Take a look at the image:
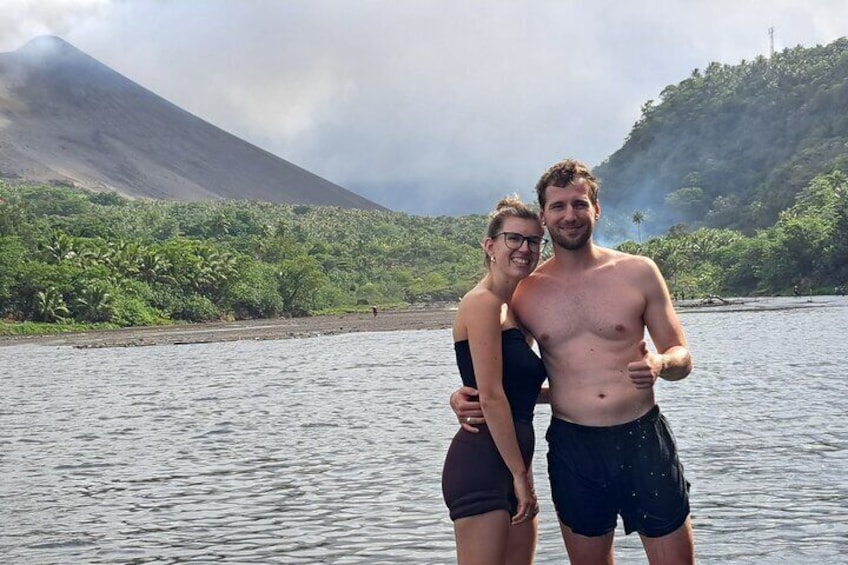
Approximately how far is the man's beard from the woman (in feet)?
0.34

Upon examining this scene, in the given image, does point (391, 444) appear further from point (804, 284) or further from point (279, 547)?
point (804, 284)

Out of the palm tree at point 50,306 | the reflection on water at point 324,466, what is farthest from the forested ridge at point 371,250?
the reflection on water at point 324,466

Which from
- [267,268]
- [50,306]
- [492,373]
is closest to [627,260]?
[492,373]

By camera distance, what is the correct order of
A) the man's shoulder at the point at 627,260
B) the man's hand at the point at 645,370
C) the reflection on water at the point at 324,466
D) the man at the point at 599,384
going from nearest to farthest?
the man's hand at the point at 645,370
the man at the point at 599,384
the man's shoulder at the point at 627,260
the reflection on water at the point at 324,466

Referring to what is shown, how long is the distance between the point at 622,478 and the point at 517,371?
73 centimetres

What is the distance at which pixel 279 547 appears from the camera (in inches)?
383

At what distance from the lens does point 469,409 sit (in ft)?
17.0

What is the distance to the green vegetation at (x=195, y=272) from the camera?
80.9m

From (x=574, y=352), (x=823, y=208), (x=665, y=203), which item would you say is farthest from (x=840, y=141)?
(x=574, y=352)

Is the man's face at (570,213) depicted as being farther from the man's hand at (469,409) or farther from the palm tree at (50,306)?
the palm tree at (50,306)

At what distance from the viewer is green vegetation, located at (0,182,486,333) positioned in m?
80.9

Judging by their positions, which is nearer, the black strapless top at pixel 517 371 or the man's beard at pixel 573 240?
the black strapless top at pixel 517 371

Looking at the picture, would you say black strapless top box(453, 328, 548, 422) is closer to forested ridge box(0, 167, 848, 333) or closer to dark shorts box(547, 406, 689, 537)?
dark shorts box(547, 406, 689, 537)

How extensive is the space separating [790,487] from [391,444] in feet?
21.4
